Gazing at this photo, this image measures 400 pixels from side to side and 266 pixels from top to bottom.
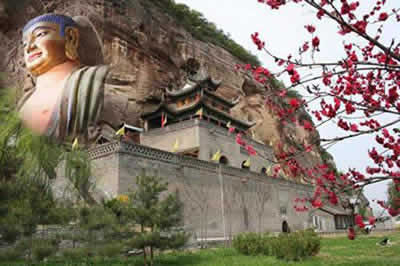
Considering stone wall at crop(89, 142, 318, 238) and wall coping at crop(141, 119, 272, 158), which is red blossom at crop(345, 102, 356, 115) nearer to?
stone wall at crop(89, 142, 318, 238)

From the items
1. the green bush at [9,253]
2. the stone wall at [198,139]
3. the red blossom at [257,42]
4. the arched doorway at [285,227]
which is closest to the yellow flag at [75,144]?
the green bush at [9,253]

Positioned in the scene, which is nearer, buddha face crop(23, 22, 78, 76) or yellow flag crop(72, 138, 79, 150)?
yellow flag crop(72, 138, 79, 150)

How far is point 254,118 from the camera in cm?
2983

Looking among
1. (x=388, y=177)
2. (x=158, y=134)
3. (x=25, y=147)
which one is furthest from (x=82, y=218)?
(x=158, y=134)

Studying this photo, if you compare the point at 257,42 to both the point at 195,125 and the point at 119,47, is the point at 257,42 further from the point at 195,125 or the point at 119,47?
the point at 119,47

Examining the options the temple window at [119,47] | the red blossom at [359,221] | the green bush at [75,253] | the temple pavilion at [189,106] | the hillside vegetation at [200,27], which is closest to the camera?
the red blossom at [359,221]

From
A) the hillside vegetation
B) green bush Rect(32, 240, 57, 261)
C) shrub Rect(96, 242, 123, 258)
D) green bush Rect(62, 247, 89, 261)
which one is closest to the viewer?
green bush Rect(32, 240, 57, 261)

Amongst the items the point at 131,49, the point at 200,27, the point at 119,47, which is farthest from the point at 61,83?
the point at 200,27

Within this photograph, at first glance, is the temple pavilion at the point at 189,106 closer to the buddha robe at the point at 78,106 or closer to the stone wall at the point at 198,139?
the stone wall at the point at 198,139

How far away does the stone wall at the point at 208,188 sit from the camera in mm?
12641

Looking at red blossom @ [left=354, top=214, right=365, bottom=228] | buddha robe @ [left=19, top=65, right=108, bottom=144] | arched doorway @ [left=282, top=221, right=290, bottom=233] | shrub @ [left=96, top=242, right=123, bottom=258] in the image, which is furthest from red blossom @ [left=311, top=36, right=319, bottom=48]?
arched doorway @ [left=282, top=221, right=290, bottom=233]

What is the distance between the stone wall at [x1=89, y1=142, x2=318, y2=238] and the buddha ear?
198 inches

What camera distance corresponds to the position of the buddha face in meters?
14.9

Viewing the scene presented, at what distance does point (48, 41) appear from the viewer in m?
15.0
